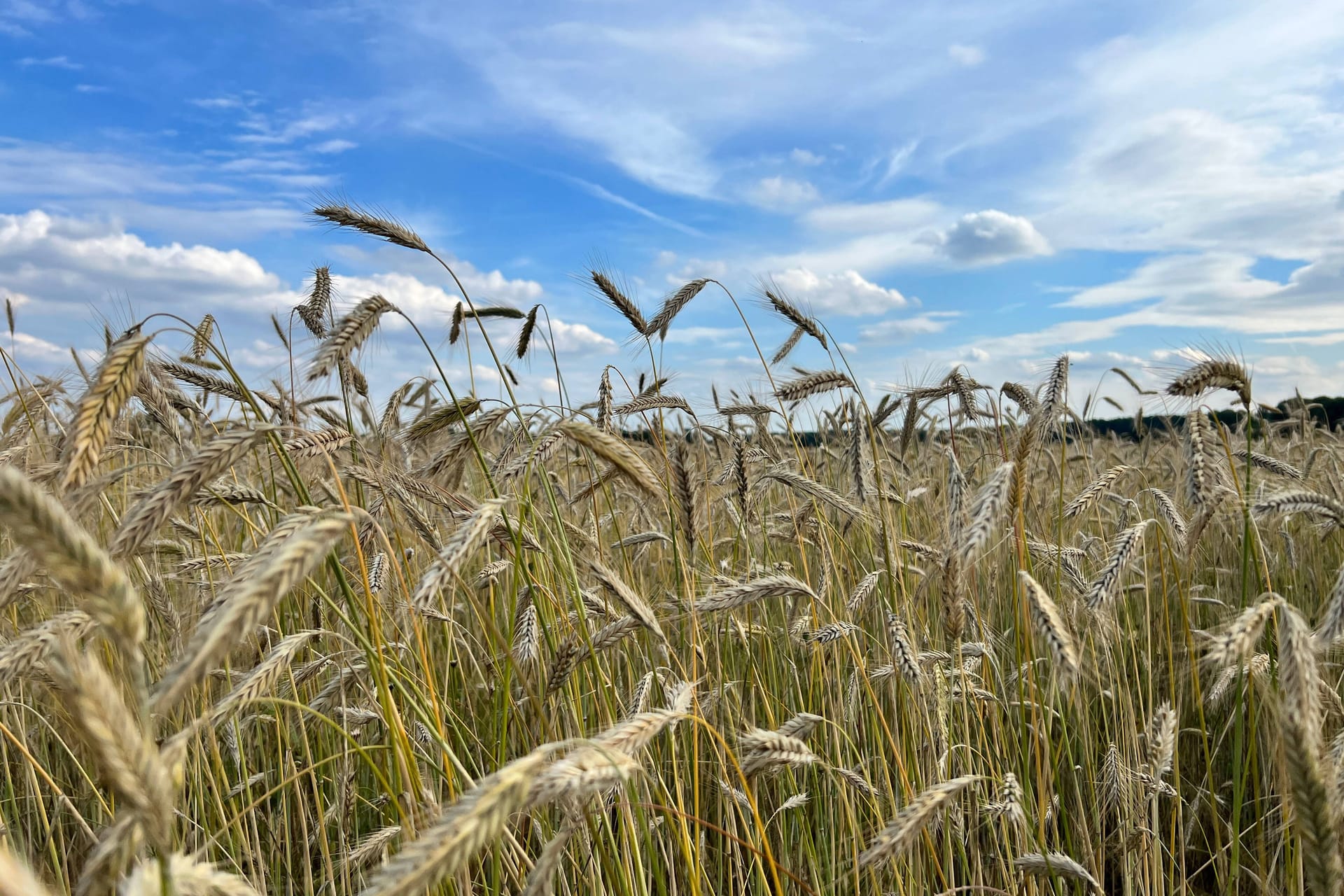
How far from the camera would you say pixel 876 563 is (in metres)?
4.45

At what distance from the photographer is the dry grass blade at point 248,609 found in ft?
2.96

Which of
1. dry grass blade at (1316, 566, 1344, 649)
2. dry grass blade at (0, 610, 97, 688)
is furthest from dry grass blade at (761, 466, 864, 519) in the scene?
dry grass blade at (0, 610, 97, 688)

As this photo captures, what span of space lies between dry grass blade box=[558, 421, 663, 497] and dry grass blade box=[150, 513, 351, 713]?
77 cm

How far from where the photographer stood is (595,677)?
99.7 inches

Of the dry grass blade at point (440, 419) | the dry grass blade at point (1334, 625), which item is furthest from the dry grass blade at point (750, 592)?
the dry grass blade at point (1334, 625)

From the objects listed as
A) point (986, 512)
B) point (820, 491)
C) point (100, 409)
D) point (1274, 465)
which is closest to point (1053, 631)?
point (986, 512)

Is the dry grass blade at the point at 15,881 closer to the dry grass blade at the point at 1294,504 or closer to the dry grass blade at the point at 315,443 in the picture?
the dry grass blade at the point at 315,443

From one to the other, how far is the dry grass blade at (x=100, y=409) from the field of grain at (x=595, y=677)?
0.01 meters

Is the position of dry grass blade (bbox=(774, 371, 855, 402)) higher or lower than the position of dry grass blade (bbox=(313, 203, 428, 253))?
lower

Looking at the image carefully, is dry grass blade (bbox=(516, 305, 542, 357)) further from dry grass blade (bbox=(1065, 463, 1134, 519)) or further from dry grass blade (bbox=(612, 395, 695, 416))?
dry grass blade (bbox=(1065, 463, 1134, 519))

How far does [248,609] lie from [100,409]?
1.01m

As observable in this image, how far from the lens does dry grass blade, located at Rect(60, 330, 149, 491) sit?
62.1 inches

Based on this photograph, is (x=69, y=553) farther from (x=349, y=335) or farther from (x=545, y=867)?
(x=349, y=335)

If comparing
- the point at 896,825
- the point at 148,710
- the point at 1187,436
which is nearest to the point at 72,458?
the point at 148,710
